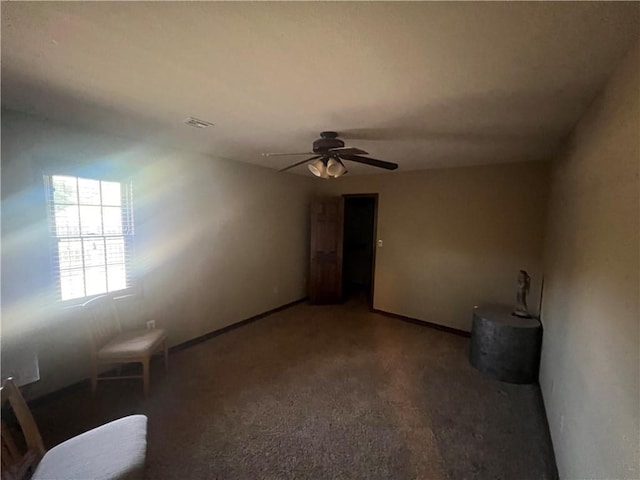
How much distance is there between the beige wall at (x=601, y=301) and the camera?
1.04 metres

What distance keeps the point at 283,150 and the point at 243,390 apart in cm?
245

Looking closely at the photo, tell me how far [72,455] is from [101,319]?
1462 mm

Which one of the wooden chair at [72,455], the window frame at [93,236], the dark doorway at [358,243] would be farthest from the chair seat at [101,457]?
the dark doorway at [358,243]

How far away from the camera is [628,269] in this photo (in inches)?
42.6

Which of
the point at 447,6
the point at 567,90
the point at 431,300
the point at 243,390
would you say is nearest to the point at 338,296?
the point at 431,300

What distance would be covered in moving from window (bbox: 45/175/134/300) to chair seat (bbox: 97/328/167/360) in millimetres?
497

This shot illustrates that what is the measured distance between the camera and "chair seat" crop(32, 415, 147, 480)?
4.17ft

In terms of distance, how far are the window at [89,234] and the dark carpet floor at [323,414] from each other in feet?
3.12

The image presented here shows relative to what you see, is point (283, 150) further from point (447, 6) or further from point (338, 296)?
point (338, 296)

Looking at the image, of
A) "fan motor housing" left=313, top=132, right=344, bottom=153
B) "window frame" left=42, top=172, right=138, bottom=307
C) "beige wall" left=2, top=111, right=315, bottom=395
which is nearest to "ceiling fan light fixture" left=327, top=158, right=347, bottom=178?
"fan motor housing" left=313, top=132, right=344, bottom=153

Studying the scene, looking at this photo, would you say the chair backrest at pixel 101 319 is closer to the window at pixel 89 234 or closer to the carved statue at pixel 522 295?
the window at pixel 89 234

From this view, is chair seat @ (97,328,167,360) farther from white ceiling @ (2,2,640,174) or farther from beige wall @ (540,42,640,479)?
beige wall @ (540,42,640,479)

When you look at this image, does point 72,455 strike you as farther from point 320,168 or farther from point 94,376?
point 320,168

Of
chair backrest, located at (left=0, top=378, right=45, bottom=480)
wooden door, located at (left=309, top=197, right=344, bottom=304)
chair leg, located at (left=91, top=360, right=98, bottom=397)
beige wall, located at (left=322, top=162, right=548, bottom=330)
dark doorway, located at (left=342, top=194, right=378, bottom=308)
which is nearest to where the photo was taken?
chair backrest, located at (left=0, top=378, right=45, bottom=480)
